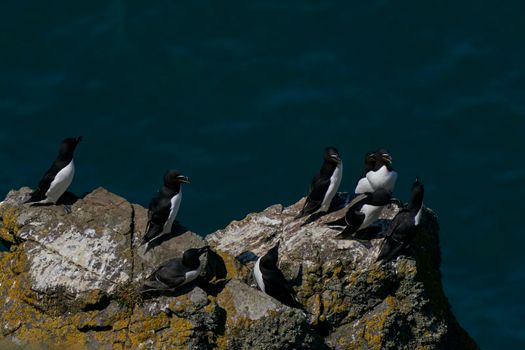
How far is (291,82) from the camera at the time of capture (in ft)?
84.2

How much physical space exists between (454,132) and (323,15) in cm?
436

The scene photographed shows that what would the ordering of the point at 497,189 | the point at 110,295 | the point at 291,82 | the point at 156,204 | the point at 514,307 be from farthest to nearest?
the point at 291,82 → the point at 497,189 → the point at 514,307 → the point at 156,204 → the point at 110,295

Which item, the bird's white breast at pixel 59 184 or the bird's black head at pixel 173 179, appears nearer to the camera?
the bird's white breast at pixel 59 184

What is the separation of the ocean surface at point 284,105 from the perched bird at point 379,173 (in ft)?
21.3

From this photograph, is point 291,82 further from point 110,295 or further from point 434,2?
point 110,295

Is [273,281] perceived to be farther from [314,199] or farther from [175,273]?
[314,199]

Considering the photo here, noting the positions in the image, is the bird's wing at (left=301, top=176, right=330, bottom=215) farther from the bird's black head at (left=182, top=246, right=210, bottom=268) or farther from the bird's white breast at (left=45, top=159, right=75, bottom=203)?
the bird's white breast at (left=45, top=159, right=75, bottom=203)

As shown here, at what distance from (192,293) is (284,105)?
39.0 feet

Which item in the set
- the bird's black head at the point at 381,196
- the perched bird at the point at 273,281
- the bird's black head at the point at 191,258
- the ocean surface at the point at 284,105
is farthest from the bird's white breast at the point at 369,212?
the ocean surface at the point at 284,105

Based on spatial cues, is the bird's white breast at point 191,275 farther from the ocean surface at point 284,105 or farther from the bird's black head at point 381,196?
the ocean surface at point 284,105

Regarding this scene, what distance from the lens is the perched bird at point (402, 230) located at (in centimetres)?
1424

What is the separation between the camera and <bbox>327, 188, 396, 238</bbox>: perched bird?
14.8 metres

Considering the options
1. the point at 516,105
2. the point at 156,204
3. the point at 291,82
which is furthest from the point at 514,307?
the point at 156,204

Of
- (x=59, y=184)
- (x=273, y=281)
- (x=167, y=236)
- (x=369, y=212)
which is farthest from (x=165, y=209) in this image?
(x=369, y=212)
